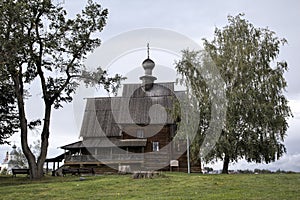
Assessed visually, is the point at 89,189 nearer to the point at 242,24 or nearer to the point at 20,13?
the point at 20,13

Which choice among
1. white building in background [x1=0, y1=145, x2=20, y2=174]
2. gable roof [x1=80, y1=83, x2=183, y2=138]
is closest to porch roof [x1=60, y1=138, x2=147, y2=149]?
gable roof [x1=80, y1=83, x2=183, y2=138]

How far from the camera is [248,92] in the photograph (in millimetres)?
24656

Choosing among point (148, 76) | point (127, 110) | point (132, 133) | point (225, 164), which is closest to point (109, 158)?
point (132, 133)

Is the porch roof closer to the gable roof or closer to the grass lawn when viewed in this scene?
the gable roof

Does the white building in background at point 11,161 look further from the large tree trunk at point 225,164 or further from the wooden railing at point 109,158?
the large tree trunk at point 225,164

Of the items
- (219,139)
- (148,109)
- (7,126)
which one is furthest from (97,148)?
(219,139)

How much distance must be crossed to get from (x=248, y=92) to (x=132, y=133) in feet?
55.7

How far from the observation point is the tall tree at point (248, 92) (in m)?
24.2

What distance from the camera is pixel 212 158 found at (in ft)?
81.0

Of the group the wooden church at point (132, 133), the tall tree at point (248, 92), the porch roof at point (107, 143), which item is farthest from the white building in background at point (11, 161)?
the tall tree at point (248, 92)

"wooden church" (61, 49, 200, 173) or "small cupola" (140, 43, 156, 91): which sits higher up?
"small cupola" (140, 43, 156, 91)

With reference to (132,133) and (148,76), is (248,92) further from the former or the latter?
(148,76)

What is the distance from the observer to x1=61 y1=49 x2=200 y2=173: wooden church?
114 ft

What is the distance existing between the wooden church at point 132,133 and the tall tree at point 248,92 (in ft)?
23.8
